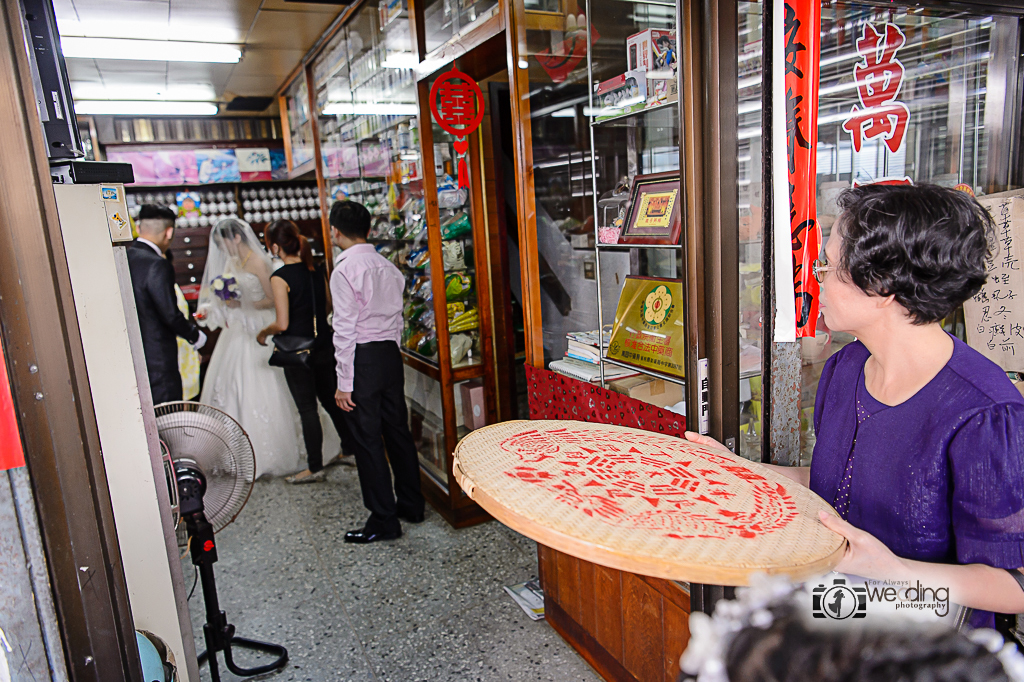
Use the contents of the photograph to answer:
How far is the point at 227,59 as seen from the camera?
16.1ft

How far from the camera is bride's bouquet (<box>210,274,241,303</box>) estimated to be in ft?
14.4

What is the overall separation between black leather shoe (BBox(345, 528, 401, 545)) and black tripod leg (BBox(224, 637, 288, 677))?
83 centimetres

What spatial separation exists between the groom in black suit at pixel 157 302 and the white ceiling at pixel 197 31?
108 centimetres

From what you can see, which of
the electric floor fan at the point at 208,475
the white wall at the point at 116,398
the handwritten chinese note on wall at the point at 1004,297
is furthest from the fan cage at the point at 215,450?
the handwritten chinese note on wall at the point at 1004,297

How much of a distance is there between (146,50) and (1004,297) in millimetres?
5258

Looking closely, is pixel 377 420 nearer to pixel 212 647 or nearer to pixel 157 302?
pixel 212 647

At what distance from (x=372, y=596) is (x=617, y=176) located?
6.78 feet

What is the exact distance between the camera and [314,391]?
4.24m

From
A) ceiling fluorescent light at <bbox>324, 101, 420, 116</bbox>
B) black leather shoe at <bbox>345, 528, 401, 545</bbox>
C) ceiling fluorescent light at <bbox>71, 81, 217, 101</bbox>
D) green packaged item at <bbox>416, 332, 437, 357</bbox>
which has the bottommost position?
black leather shoe at <bbox>345, 528, 401, 545</bbox>

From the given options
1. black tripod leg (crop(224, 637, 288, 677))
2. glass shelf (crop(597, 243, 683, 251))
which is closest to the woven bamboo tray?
glass shelf (crop(597, 243, 683, 251))

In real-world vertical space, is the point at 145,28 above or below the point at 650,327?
above

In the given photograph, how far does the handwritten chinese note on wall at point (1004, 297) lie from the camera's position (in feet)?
6.08

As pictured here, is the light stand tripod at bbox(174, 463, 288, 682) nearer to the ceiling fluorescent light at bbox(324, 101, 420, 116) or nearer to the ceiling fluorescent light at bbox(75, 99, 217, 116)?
the ceiling fluorescent light at bbox(324, 101, 420, 116)

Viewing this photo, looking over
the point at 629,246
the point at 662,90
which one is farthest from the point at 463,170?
the point at 662,90
